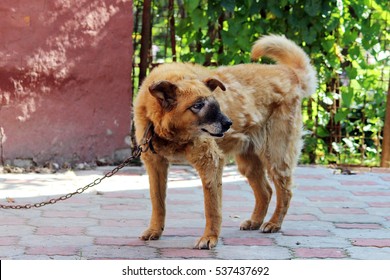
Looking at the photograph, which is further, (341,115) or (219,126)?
(341,115)

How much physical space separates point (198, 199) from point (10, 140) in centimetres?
219

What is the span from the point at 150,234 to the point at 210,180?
1.86 feet

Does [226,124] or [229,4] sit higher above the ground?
[229,4]

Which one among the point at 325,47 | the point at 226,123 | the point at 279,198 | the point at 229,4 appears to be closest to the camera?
the point at 226,123

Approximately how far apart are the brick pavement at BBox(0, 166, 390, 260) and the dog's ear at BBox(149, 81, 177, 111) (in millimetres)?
914

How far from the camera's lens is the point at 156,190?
525cm

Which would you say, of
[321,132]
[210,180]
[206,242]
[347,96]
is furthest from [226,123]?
[321,132]

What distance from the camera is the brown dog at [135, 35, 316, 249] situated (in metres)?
4.81

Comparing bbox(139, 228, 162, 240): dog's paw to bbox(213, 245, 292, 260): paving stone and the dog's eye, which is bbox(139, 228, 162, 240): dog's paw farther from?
the dog's eye

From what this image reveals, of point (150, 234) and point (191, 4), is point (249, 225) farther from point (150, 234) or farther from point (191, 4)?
point (191, 4)

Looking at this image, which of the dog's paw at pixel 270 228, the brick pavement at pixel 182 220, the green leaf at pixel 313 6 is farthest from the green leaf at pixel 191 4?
the dog's paw at pixel 270 228

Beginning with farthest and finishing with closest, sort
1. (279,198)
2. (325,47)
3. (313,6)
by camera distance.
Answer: (325,47) → (313,6) → (279,198)

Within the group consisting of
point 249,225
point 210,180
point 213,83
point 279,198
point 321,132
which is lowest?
point 321,132
